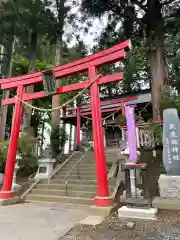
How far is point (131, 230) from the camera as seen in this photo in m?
4.39

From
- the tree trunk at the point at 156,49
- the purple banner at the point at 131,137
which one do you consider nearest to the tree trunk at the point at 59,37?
the tree trunk at the point at 156,49

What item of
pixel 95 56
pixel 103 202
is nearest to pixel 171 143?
pixel 103 202

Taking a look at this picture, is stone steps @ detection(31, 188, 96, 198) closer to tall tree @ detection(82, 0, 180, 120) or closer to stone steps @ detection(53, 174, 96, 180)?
stone steps @ detection(53, 174, 96, 180)

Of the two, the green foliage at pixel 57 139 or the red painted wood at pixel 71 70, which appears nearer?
the red painted wood at pixel 71 70

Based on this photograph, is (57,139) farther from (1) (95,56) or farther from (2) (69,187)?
(1) (95,56)

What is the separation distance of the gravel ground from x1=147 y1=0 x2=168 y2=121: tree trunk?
657 cm

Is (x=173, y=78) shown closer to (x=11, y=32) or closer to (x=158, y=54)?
(x=158, y=54)

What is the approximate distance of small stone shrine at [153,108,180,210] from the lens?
5.89 m

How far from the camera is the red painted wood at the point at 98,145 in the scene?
19.6 ft

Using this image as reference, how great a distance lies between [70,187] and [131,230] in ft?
12.7

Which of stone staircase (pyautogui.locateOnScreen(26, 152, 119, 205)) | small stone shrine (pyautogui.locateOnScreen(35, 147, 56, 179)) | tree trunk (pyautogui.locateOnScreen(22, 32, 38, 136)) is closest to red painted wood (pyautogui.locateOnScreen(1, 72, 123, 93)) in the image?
small stone shrine (pyautogui.locateOnScreen(35, 147, 56, 179))

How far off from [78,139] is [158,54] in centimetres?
717

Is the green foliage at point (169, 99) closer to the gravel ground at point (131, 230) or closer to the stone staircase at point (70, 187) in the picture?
the stone staircase at point (70, 187)

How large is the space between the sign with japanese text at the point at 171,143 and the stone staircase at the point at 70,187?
2108 millimetres
